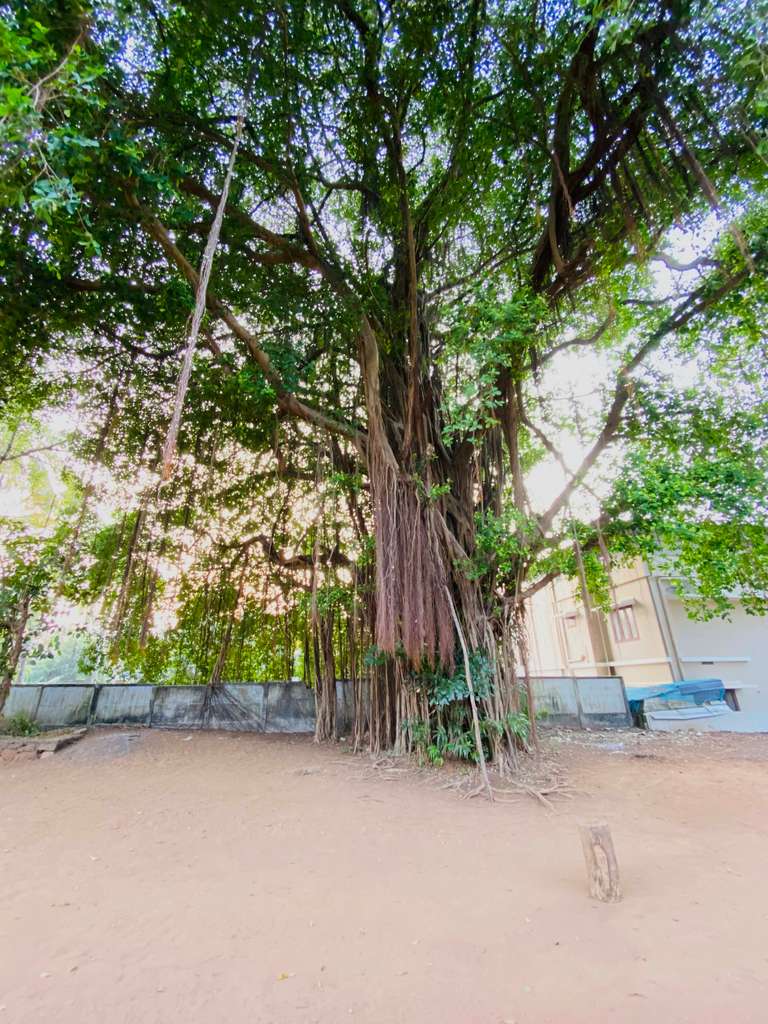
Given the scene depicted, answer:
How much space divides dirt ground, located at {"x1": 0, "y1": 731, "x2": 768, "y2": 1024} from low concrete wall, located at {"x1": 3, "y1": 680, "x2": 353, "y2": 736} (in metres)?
2.37

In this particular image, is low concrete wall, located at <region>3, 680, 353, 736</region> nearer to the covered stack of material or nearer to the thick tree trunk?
the thick tree trunk

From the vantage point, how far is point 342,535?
5.17 meters

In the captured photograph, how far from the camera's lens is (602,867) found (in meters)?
1.76

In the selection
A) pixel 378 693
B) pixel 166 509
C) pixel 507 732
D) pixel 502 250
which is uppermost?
pixel 502 250

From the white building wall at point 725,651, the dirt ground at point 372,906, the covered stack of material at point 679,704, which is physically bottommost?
the dirt ground at point 372,906

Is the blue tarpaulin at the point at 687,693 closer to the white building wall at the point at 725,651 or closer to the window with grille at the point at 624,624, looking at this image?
the white building wall at the point at 725,651

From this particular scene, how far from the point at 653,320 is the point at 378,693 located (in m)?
4.44

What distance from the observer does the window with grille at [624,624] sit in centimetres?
822

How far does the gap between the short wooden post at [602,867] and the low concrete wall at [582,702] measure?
15.7 ft

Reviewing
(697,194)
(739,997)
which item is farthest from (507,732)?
(697,194)

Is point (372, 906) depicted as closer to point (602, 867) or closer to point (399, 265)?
point (602, 867)

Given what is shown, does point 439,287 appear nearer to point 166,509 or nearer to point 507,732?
point 166,509

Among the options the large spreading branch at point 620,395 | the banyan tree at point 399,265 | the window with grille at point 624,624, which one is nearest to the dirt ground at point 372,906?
the banyan tree at point 399,265

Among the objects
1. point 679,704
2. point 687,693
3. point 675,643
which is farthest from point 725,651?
Answer: point 679,704
